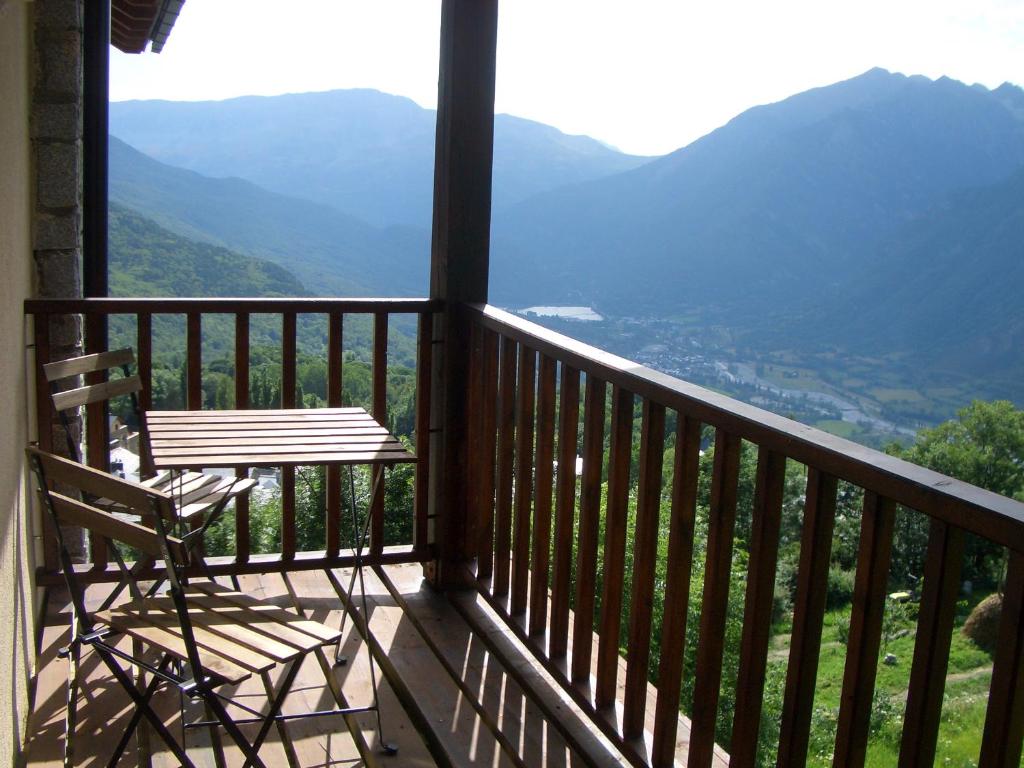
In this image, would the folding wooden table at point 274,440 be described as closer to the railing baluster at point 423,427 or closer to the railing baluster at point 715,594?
the railing baluster at point 423,427

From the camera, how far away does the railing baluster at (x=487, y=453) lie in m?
3.45

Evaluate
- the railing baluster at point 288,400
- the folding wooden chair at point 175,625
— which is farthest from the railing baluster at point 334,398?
the folding wooden chair at point 175,625

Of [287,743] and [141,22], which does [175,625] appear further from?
[141,22]

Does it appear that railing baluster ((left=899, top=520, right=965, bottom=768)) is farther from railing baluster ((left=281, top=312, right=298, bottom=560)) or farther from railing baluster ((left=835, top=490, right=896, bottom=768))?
railing baluster ((left=281, top=312, right=298, bottom=560))

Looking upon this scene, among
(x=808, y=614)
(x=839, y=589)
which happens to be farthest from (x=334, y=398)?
(x=839, y=589)

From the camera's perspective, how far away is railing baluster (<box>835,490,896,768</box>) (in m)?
1.53

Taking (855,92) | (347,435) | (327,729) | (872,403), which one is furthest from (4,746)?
(855,92)

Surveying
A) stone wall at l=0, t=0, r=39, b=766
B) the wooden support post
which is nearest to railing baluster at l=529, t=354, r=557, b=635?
the wooden support post

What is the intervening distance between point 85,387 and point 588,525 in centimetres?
174

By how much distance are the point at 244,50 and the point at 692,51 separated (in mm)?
16800

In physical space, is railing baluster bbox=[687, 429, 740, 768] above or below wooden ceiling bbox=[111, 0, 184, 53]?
below

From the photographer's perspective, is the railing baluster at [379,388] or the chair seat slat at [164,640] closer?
the chair seat slat at [164,640]

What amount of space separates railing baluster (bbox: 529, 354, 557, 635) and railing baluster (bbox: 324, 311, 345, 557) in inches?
Answer: 38.7

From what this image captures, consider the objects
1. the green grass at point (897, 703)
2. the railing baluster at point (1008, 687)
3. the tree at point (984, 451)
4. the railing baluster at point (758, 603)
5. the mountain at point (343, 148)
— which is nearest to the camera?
the railing baluster at point (1008, 687)
